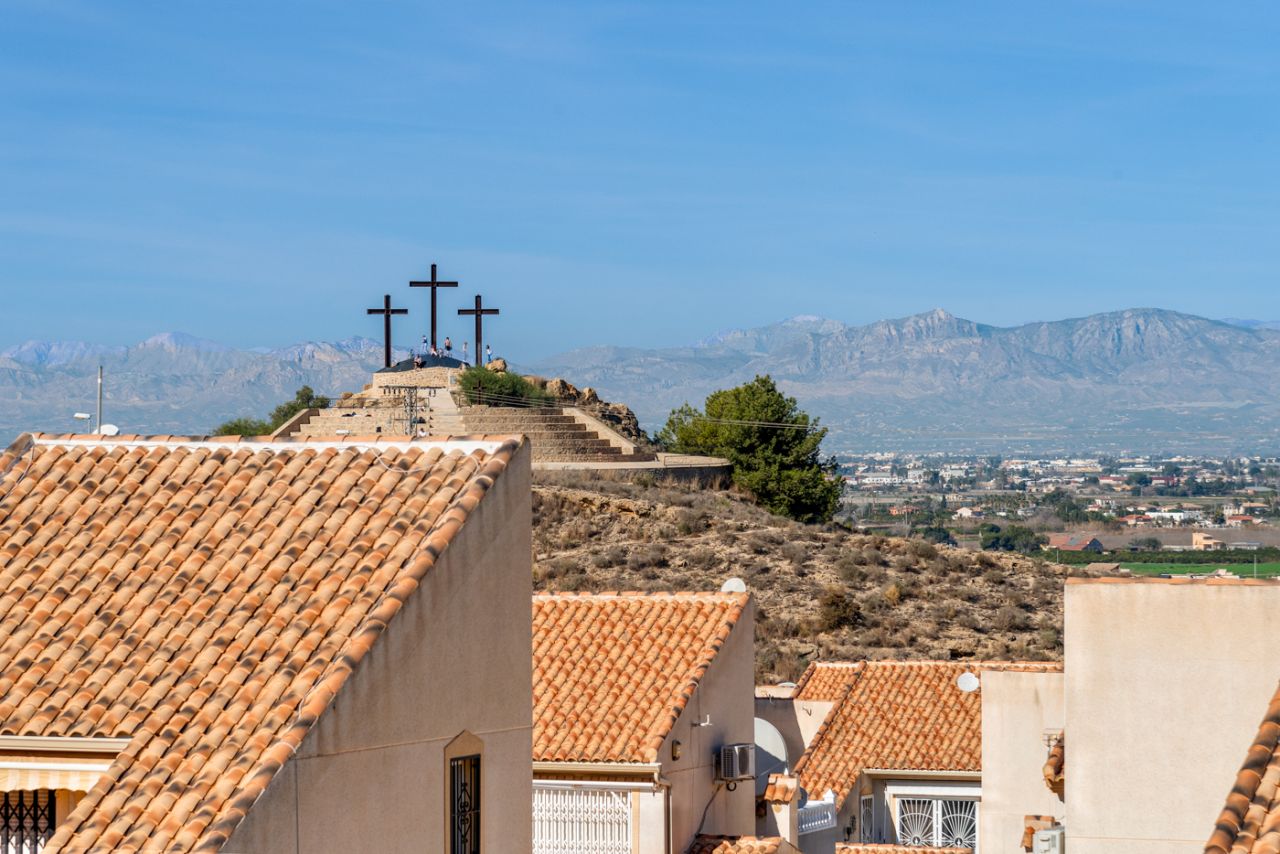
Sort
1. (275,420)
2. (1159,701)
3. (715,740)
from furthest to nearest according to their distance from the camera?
1. (275,420)
2. (715,740)
3. (1159,701)

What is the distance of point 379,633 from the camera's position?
10648 millimetres

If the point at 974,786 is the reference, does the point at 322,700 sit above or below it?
above

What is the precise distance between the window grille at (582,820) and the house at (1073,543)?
6125cm

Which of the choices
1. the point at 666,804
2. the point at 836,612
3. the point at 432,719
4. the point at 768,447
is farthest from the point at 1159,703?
the point at 768,447

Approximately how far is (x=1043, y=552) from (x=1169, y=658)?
2644 inches

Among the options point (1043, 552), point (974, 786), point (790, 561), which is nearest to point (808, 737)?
point (974, 786)

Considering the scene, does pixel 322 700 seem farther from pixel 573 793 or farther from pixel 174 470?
pixel 573 793

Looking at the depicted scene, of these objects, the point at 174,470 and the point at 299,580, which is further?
the point at 174,470

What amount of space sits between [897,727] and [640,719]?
32.8 ft

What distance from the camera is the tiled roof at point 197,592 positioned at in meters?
9.99

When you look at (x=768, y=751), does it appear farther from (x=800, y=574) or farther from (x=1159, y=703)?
(x=800, y=574)

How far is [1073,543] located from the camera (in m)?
88.2

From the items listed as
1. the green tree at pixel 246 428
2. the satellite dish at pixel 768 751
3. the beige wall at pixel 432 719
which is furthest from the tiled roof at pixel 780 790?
the green tree at pixel 246 428

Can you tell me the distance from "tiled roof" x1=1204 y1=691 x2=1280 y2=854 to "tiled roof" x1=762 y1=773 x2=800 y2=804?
1099 cm
